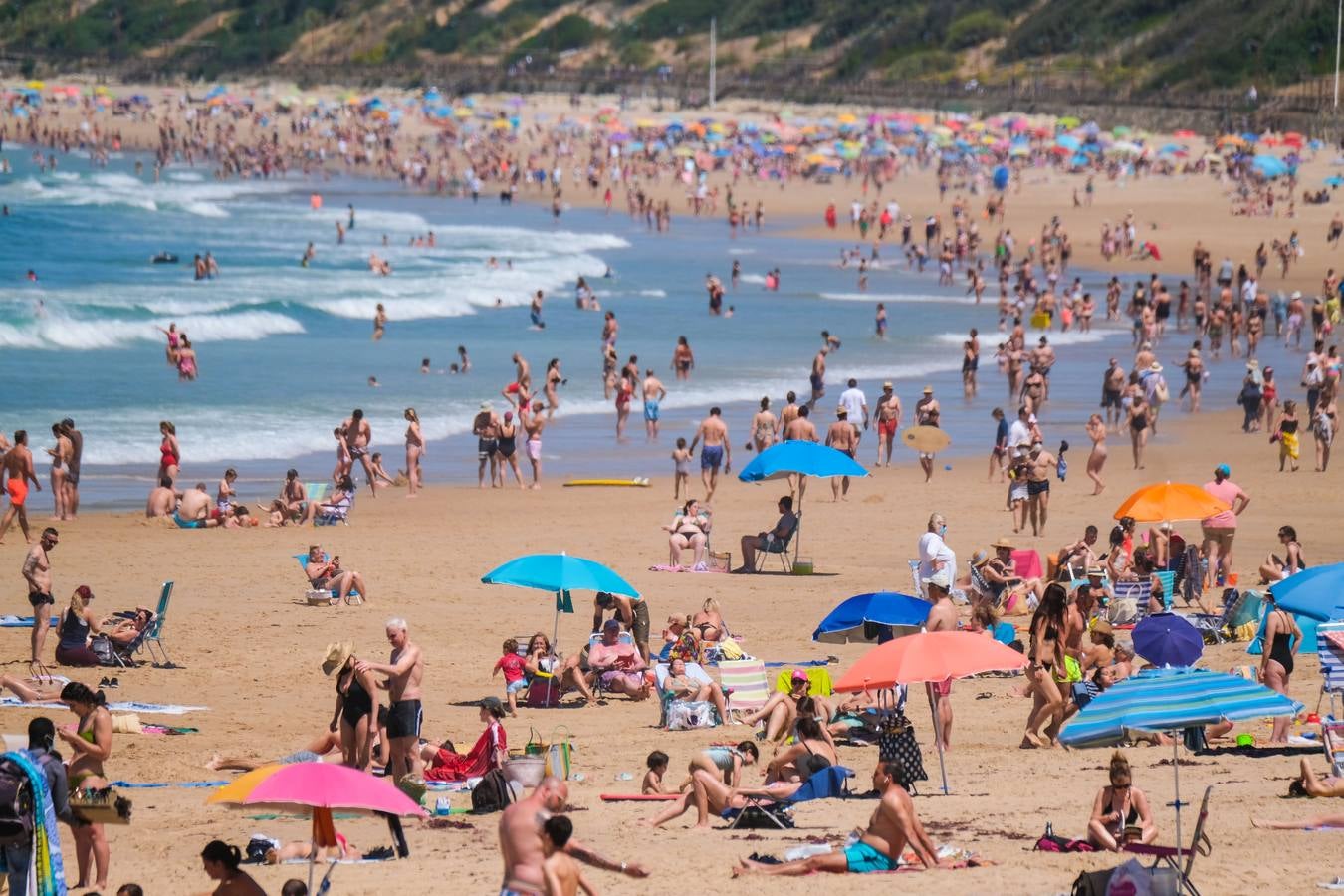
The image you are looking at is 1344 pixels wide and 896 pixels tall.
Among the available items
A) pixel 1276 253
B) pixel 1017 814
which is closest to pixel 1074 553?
pixel 1017 814

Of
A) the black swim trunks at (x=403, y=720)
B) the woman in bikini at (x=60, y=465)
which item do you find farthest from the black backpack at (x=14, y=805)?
the woman in bikini at (x=60, y=465)

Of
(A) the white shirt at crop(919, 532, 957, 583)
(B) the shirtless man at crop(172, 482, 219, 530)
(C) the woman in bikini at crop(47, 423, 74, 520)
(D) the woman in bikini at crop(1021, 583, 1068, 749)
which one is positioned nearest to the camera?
(D) the woman in bikini at crop(1021, 583, 1068, 749)

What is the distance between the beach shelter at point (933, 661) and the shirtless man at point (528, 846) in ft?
8.79

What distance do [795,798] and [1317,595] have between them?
309 cm

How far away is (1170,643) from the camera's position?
10.3 meters

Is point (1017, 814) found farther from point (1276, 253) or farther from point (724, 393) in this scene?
point (1276, 253)

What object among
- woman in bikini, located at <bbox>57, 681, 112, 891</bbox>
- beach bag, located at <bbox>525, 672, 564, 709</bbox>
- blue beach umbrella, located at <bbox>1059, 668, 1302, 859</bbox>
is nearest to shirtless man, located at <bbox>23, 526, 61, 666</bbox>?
beach bag, located at <bbox>525, 672, 564, 709</bbox>

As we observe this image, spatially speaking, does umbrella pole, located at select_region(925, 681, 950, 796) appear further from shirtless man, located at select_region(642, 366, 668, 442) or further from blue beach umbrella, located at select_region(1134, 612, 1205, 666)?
shirtless man, located at select_region(642, 366, 668, 442)

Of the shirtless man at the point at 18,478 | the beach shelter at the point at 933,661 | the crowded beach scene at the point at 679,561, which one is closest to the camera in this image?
the crowded beach scene at the point at 679,561

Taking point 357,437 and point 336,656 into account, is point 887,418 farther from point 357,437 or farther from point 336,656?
point 336,656

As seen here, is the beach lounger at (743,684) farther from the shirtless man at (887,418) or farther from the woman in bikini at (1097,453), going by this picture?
the shirtless man at (887,418)

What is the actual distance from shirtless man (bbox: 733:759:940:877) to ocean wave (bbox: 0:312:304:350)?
26.6 m

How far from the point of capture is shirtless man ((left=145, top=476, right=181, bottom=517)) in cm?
1822

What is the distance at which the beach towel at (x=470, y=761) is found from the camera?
1005 cm
